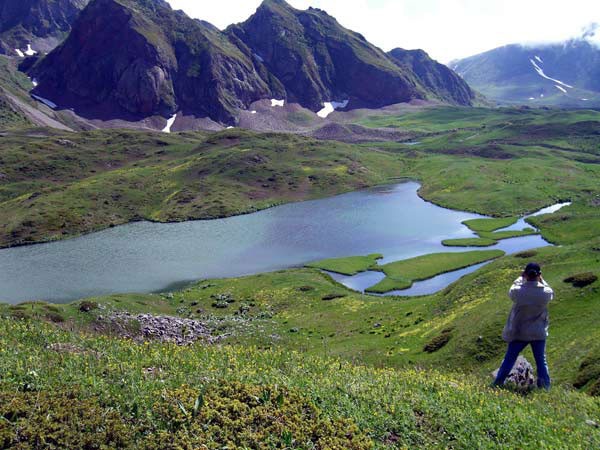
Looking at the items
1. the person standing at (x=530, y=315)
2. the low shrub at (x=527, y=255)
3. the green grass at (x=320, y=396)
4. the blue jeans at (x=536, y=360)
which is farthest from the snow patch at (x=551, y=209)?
the green grass at (x=320, y=396)

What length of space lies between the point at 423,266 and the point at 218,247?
55196 mm

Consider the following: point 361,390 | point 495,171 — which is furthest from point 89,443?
point 495,171

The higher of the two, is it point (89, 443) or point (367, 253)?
point (89, 443)

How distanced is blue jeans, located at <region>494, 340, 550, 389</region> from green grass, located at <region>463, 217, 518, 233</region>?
107466 millimetres

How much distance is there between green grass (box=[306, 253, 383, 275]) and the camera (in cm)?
9800

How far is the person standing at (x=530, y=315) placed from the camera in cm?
1973

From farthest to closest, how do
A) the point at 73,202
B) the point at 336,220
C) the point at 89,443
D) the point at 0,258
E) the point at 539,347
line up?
the point at 73,202, the point at 336,220, the point at 0,258, the point at 539,347, the point at 89,443

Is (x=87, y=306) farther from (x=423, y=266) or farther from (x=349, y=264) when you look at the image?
(x=423, y=266)

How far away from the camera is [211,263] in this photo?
11069 centimetres

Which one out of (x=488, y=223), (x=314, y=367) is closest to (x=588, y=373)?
(x=314, y=367)

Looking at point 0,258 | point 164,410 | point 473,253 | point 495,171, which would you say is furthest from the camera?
point 495,171

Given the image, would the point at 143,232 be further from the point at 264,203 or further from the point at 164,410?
the point at 164,410

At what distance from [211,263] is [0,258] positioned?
61186 millimetres

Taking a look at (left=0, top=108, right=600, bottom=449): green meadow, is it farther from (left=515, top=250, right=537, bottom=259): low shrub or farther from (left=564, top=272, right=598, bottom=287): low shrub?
(left=515, top=250, right=537, bottom=259): low shrub
